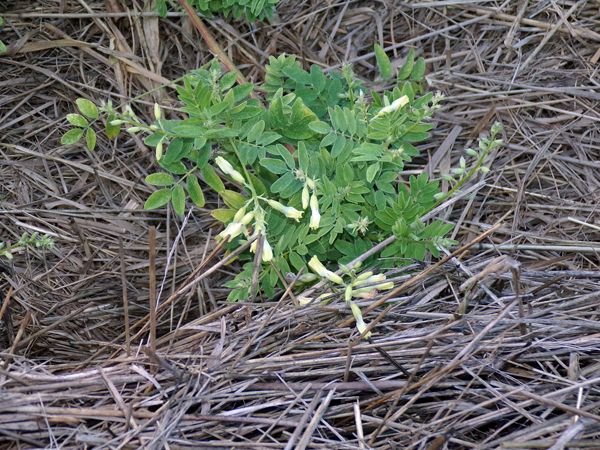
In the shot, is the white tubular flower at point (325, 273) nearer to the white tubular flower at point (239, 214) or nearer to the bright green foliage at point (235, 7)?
the white tubular flower at point (239, 214)

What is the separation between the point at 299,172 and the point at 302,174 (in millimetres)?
12

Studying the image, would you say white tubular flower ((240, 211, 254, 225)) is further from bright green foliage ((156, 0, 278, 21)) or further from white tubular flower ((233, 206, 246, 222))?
bright green foliage ((156, 0, 278, 21))

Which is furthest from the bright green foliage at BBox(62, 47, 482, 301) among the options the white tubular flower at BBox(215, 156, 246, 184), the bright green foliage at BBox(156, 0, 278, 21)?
the bright green foliage at BBox(156, 0, 278, 21)

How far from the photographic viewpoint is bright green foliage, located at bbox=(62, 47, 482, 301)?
2.19m

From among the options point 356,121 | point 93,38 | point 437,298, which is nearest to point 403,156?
point 356,121

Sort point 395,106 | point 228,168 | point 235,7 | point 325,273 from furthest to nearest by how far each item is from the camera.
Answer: point 235,7 → point 395,106 → point 228,168 → point 325,273

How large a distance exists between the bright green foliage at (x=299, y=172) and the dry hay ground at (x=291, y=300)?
0.16m

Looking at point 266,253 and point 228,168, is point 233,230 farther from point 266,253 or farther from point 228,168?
point 228,168

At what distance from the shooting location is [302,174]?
2186 millimetres

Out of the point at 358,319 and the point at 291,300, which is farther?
the point at 291,300

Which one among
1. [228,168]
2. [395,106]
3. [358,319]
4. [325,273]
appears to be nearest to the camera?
[358,319]

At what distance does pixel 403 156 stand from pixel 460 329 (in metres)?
0.70

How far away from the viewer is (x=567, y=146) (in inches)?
110

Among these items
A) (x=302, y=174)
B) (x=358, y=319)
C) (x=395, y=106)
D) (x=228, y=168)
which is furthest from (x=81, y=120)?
(x=358, y=319)
